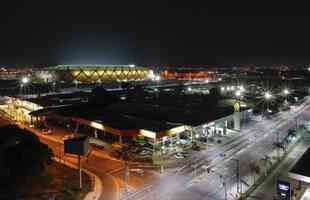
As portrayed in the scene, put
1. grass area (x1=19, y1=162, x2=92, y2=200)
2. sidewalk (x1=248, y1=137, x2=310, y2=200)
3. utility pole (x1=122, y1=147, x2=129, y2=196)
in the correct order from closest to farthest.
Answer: grass area (x1=19, y1=162, x2=92, y2=200) → sidewalk (x1=248, y1=137, x2=310, y2=200) → utility pole (x1=122, y1=147, x2=129, y2=196)

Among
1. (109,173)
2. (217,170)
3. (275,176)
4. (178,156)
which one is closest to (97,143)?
(109,173)

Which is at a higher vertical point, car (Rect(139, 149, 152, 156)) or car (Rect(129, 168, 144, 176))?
car (Rect(139, 149, 152, 156))

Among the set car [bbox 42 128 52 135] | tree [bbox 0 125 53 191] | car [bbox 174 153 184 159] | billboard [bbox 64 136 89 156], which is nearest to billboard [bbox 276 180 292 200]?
car [bbox 174 153 184 159]

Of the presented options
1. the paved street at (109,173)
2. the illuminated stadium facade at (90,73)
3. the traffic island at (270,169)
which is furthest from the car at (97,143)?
the illuminated stadium facade at (90,73)

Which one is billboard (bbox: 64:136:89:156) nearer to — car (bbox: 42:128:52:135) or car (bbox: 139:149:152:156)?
car (bbox: 139:149:152:156)

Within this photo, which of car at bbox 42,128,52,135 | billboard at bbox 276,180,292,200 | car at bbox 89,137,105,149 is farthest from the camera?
car at bbox 42,128,52,135
